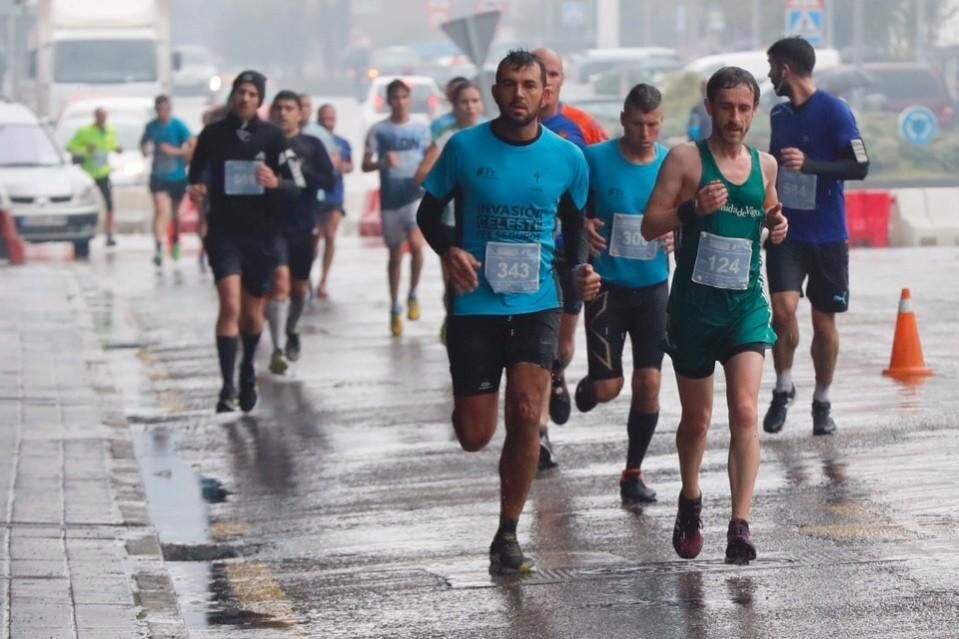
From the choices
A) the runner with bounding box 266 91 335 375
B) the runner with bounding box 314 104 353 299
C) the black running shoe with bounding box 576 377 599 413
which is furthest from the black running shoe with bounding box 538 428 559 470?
the runner with bounding box 314 104 353 299

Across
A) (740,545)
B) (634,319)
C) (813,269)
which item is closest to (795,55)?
(813,269)

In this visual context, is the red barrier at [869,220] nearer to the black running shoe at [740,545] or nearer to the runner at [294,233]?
the runner at [294,233]

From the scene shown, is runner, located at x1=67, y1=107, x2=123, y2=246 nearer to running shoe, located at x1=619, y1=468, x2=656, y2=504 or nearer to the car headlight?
the car headlight

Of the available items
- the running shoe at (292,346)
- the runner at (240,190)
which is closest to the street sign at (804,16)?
the running shoe at (292,346)

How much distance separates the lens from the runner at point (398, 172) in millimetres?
18750

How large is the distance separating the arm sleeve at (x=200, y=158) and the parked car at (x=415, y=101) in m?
31.2

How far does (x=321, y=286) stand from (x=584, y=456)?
10966mm

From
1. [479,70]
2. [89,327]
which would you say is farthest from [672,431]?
[479,70]

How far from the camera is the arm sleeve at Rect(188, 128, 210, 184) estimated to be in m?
13.7

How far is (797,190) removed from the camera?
11844mm

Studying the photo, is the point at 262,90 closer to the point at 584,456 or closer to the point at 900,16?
the point at 584,456

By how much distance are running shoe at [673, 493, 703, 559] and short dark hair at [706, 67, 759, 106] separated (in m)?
1.46

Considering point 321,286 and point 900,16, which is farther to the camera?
point 900,16

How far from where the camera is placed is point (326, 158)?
1680 cm
